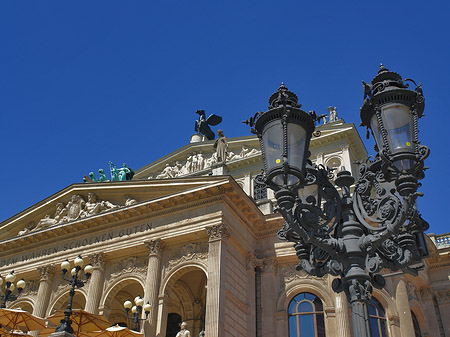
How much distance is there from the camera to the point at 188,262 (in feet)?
68.8

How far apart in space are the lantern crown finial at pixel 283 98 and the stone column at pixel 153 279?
14171 millimetres

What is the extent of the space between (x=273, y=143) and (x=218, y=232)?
13.5 metres

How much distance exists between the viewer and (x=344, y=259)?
6613 mm

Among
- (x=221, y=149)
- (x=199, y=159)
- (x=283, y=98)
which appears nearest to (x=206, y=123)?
(x=199, y=159)

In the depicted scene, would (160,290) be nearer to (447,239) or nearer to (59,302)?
(59,302)

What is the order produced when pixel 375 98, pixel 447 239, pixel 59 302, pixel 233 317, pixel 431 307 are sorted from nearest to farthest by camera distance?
1. pixel 375 98
2. pixel 233 317
3. pixel 59 302
4. pixel 431 307
5. pixel 447 239

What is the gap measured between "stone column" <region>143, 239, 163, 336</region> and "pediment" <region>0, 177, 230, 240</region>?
2.48 meters

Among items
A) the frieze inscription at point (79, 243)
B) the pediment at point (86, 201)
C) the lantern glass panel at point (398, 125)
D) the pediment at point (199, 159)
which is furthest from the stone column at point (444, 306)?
the lantern glass panel at point (398, 125)

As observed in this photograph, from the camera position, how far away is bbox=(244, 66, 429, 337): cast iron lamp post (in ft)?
21.0

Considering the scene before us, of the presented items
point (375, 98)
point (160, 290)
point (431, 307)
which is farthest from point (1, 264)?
point (375, 98)

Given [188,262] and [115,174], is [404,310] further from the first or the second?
[115,174]

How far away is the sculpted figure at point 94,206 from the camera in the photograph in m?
24.7

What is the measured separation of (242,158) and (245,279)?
10900mm

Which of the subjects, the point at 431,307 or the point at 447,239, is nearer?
the point at 431,307
